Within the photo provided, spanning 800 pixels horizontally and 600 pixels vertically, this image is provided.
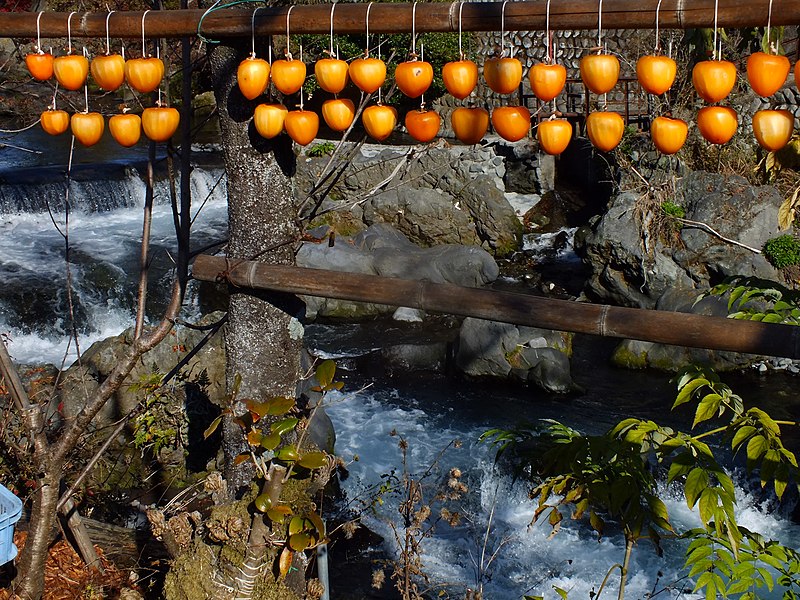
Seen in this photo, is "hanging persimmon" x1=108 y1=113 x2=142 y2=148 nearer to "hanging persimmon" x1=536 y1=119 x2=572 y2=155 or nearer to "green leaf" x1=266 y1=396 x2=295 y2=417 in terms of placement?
"green leaf" x1=266 y1=396 x2=295 y2=417

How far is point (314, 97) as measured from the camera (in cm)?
1644

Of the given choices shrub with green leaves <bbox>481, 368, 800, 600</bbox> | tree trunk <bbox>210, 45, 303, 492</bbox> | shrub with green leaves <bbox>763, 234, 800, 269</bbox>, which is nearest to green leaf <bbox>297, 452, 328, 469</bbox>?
tree trunk <bbox>210, 45, 303, 492</bbox>

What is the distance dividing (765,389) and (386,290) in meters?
6.47

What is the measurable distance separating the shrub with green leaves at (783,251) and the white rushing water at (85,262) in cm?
658

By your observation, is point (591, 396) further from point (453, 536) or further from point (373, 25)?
point (373, 25)

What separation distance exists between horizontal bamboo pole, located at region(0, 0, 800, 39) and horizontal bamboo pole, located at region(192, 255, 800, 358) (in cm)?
82

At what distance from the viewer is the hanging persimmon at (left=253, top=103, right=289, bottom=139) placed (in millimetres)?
2832

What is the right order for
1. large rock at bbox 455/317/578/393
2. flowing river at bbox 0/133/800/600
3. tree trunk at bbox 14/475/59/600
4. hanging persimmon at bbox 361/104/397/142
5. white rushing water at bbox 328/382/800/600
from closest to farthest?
hanging persimmon at bbox 361/104/397/142, tree trunk at bbox 14/475/59/600, white rushing water at bbox 328/382/800/600, flowing river at bbox 0/133/800/600, large rock at bbox 455/317/578/393

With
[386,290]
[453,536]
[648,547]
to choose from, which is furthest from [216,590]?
[648,547]

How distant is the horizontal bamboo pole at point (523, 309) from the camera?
2.48 m

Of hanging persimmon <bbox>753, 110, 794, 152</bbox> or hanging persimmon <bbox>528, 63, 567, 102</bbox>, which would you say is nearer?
hanging persimmon <bbox>753, 110, 794, 152</bbox>

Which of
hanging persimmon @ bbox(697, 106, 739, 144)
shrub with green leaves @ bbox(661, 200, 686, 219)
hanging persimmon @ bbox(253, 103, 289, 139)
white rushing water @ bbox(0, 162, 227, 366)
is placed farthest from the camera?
shrub with green leaves @ bbox(661, 200, 686, 219)

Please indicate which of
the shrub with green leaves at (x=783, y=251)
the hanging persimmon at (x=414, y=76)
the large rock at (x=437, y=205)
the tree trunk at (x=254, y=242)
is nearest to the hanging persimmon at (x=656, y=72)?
the hanging persimmon at (x=414, y=76)

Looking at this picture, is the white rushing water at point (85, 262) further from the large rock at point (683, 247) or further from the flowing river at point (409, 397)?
the large rock at point (683, 247)
